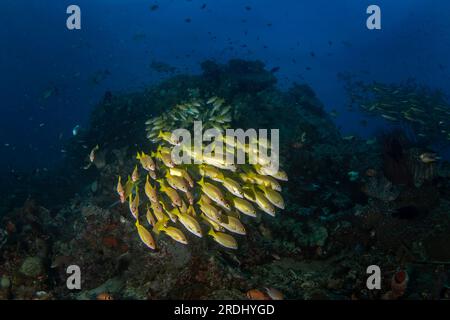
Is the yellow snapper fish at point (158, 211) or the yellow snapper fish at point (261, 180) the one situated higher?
the yellow snapper fish at point (261, 180)

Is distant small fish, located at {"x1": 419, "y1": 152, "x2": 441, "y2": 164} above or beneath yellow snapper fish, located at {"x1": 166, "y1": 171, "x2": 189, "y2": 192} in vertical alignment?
above

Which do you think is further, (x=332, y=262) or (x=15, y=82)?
(x=15, y=82)

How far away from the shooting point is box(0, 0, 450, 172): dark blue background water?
62656mm

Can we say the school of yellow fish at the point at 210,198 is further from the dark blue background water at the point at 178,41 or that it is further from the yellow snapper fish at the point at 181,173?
the dark blue background water at the point at 178,41

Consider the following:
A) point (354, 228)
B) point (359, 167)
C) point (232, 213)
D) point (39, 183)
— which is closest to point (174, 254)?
point (232, 213)

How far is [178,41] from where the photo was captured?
9950 centimetres

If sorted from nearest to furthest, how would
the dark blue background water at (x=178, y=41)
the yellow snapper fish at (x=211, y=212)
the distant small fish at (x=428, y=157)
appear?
1. the yellow snapper fish at (x=211, y=212)
2. the distant small fish at (x=428, y=157)
3. the dark blue background water at (x=178, y=41)

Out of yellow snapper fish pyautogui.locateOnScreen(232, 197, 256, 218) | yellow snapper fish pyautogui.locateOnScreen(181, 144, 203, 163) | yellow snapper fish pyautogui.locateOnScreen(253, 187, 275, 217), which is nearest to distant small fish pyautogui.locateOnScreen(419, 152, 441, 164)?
yellow snapper fish pyautogui.locateOnScreen(253, 187, 275, 217)

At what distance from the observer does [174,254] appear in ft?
20.2

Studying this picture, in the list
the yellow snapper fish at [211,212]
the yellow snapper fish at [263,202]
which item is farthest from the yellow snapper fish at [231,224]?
the yellow snapper fish at [263,202]

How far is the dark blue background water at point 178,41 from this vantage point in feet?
206

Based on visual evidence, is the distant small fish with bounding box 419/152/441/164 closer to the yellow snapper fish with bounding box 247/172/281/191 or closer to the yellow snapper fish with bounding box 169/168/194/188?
the yellow snapper fish with bounding box 247/172/281/191

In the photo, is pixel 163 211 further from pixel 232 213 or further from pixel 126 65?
pixel 126 65

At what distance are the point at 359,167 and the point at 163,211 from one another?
779 cm
